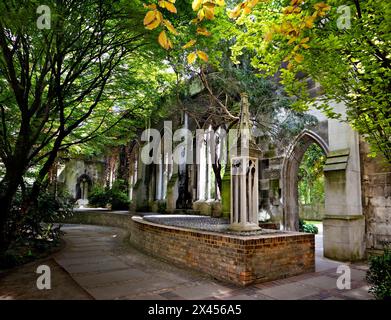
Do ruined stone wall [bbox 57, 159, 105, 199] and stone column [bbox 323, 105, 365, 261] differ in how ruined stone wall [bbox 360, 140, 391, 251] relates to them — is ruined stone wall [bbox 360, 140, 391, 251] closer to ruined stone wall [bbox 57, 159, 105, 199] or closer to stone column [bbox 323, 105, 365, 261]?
stone column [bbox 323, 105, 365, 261]

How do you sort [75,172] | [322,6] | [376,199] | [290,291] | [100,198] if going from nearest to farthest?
1. [322,6]
2. [290,291]
3. [376,199]
4. [100,198]
5. [75,172]

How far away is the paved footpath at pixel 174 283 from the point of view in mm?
4074

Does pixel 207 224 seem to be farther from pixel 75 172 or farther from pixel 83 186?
pixel 83 186

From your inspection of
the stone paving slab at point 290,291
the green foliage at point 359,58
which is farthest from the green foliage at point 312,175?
the stone paving slab at point 290,291

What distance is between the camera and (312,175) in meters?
20.0

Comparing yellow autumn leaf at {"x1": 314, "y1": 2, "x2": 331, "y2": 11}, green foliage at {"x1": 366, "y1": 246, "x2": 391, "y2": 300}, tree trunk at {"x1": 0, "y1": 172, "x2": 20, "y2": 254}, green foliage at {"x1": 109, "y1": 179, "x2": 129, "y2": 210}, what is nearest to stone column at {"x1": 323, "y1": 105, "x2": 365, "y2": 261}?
green foliage at {"x1": 366, "y1": 246, "x2": 391, "y2": 300}

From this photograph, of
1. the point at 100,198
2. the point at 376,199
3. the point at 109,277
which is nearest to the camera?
the point at 109,277

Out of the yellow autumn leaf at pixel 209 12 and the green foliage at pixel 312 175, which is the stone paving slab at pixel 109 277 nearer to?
the yellow autumn leaf at pixel 209 12

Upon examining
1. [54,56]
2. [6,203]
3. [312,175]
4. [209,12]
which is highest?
[54,56]

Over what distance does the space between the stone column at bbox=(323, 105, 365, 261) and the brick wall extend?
2.02 m

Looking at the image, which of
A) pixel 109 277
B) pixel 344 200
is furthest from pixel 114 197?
pixel 344 200

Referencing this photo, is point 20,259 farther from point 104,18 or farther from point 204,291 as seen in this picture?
point 104,18

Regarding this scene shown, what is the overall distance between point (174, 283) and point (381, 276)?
3162 mm
